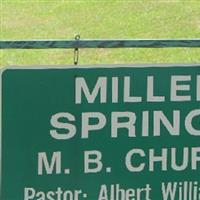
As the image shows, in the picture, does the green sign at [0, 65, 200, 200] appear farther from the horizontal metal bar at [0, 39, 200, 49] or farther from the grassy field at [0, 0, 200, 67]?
the grassy field at [0, 0, 200, 67]

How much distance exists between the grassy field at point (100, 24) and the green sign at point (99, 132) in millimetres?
8077

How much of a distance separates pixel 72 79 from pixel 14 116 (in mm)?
267

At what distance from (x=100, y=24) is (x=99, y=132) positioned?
44.8 feet

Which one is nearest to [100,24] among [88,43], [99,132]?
[88,43]

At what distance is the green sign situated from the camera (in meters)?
3.17

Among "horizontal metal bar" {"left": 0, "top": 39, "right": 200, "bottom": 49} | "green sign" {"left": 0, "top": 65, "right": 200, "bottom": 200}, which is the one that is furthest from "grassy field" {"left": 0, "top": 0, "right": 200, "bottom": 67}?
"green sign" {"left": 0, "top": 65, "right": 200, "bottom": 200}

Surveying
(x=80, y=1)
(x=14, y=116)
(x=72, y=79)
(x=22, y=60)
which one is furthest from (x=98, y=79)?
(x=80, y=1)

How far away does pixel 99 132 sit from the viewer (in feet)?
10.5

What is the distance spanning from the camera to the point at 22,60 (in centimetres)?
1143

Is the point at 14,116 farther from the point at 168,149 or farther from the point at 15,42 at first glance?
the point at 168,149

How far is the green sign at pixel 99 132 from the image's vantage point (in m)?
3.17

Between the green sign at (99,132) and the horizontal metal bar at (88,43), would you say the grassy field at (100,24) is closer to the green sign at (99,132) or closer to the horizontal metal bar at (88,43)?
the horizontal metal bar at (88,43)

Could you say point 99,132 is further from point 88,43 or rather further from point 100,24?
point 100,24

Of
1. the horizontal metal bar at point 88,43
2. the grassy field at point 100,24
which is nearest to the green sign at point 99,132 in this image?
the horizontal metal bar at point 88,43
